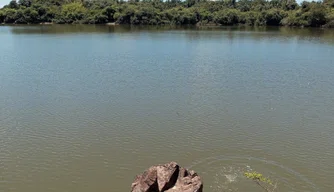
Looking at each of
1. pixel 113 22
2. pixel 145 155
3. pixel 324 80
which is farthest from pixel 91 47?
pixel 113 22

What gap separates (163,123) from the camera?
16.9 m

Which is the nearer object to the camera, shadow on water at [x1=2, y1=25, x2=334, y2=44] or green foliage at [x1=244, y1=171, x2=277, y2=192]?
green foliage at [x1=244, y1=171, x2=277, y2=192]

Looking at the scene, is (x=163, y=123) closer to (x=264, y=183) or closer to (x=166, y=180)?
(x=264, y=183)

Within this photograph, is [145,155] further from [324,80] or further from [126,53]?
[126,53]

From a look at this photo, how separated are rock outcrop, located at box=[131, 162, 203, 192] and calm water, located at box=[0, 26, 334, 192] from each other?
12.5 feet

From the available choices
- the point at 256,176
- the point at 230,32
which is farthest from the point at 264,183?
the point at 230,32

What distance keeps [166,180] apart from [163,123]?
943 cm

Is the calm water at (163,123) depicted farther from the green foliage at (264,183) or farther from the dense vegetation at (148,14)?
the dense vegetation at (148,14)

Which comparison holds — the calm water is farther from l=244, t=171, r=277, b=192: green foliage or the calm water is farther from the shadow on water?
the shadow on water

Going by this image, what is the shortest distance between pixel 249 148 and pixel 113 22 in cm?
8949

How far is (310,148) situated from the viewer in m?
14.4

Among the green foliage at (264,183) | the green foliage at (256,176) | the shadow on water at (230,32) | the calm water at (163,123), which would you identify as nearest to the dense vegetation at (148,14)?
the shadow on water at (230,32)

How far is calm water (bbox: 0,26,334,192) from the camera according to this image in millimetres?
12297

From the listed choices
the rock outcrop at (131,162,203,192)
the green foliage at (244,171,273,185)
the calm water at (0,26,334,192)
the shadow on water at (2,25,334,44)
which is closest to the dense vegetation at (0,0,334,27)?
the shadow on water at (2,25,334,44)
